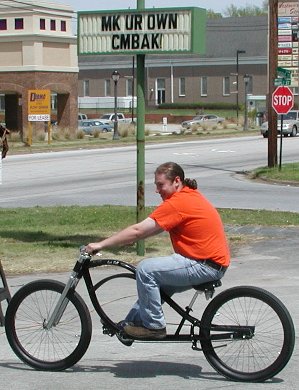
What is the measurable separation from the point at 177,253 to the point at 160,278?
256 millimetres

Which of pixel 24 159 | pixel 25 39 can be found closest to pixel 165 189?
pixel 24 159

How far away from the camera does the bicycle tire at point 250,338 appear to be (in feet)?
22.7

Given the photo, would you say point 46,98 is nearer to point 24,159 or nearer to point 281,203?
point 24,159

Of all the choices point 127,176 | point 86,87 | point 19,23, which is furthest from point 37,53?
point 86,87

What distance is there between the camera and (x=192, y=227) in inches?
278

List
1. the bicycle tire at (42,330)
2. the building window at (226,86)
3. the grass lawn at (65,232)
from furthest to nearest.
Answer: the building window at (226,86) → the grass lawn at (65,232) → the bicycle tire at (42,330)

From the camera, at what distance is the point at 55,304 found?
7.42 metres

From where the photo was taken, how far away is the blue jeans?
700 centimetres

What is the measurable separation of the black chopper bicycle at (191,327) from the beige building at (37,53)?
51169 millimetres

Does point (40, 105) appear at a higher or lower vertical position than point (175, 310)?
higher

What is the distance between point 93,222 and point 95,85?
9703 cm

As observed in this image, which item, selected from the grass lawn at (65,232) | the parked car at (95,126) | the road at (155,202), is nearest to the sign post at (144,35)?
the grass lawn at (65,232)

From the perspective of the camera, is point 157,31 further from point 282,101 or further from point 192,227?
point 282,101

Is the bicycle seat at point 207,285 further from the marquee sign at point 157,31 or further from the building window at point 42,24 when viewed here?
the building window at point 42,24
